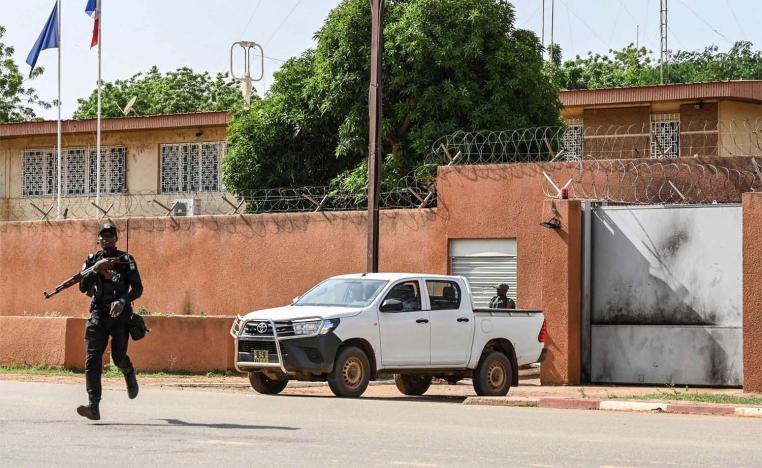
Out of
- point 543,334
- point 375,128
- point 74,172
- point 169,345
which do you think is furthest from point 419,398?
point 74,172

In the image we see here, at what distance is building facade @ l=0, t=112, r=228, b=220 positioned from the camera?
119ft

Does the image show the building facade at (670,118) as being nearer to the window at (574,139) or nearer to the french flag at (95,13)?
the window at (574,139)

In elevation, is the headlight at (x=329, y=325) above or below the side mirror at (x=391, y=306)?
below

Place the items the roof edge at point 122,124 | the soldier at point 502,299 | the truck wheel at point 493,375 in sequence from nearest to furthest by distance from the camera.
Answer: the truck wheel at point 493,375 < the soldier at point 502,299 < the roof edge at point 122,124

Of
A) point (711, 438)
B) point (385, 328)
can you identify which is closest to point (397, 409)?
point (385, 328)

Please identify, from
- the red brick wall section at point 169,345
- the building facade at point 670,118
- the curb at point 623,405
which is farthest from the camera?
the building facade at point 670,118

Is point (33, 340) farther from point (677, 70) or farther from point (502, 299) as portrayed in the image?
point (677, 70)

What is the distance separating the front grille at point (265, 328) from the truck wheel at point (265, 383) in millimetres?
803

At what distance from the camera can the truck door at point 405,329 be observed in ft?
60.6

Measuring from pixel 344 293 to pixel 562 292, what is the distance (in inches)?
174

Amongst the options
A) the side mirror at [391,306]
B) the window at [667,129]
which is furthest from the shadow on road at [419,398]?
the window at [667,129]

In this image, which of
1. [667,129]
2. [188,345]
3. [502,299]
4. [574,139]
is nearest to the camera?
[502,299]

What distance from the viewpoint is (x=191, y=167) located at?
3656 cm

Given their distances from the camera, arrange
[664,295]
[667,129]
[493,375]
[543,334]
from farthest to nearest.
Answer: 1. [667,129]
2. [664,295]
3. [543,334]
4. [493,375]
